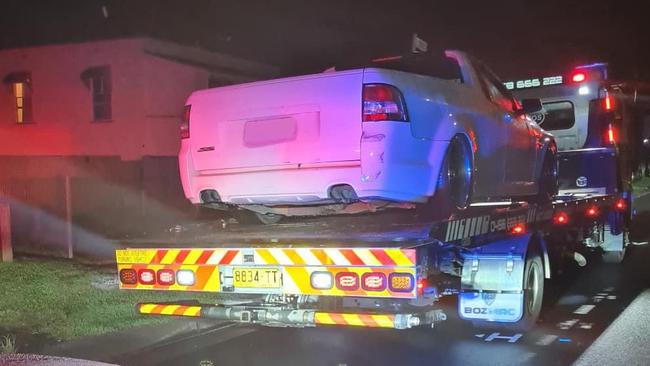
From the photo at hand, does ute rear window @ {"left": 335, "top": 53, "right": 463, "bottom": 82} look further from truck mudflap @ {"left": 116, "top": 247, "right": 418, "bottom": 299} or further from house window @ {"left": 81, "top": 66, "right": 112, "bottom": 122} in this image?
house window @ {"left": 81, "top": 66, "right": 112, "bottom": 122}

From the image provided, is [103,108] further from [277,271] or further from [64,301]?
[277,271]

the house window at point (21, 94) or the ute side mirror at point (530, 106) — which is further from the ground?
the house window at point (21, 94)

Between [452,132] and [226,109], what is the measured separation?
191 cm

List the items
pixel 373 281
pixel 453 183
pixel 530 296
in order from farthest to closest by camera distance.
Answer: pixel 530 296, pixel 453 183, pixel 373 281

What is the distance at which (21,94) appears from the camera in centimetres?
2181

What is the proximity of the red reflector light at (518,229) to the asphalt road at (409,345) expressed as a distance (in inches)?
38.6

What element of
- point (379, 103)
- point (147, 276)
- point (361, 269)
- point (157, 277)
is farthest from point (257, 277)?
point (379, 103)

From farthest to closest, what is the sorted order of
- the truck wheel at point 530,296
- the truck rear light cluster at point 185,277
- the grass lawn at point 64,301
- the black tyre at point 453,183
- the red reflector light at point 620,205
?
the red reflector light at point 620,205
the grass lawn at point 64,301
the truck wheel at point 530,296
the black tyre at point 453,183
the truck rear light cluster at point 185,277

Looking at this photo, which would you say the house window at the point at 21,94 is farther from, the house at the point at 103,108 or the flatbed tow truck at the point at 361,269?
the flatbed tow truck at the point at 361,269

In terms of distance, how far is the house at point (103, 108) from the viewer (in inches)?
773

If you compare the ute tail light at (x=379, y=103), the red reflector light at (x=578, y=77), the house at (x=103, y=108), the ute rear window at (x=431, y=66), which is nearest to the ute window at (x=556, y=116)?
the red reflector light at (x=578, y=77)

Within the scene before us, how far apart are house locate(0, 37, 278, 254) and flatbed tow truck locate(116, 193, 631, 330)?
1247 cm

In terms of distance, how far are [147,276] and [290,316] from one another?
1354 mm

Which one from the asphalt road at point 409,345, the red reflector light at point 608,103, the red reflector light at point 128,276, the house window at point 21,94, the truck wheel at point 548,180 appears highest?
the house window at point 21,94
